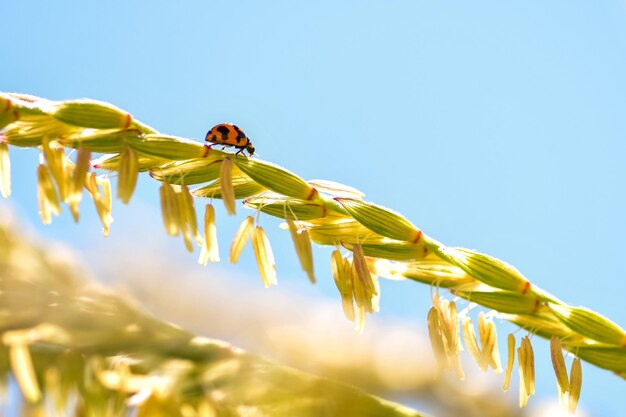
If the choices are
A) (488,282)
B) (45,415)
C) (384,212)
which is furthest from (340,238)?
(45,415)

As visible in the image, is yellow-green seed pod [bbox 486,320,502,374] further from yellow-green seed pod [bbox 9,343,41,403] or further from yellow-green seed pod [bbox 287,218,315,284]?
yellow-green seed pod [bbox 9,343,41,403]

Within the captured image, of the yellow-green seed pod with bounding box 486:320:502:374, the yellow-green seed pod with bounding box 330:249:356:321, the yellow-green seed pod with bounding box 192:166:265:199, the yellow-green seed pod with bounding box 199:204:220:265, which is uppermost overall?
the yellow-green seed pod with bounding box 192:166:265:199

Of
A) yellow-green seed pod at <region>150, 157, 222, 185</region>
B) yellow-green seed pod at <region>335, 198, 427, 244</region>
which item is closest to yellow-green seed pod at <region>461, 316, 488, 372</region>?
yellow-green seed pod at <region>335, 198, 427, 244</region>

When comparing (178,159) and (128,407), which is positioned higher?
(178,159)

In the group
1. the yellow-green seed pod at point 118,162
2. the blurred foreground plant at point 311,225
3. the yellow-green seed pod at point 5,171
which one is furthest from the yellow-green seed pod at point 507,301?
the yellow-green seed pod at point 5,171

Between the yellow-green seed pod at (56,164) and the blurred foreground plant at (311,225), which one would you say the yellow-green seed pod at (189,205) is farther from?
the yellow-green seed pod at (56,164)

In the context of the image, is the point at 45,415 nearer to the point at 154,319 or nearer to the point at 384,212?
the point at 154,319
